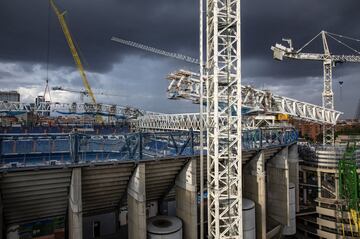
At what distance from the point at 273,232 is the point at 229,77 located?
70.6 ft

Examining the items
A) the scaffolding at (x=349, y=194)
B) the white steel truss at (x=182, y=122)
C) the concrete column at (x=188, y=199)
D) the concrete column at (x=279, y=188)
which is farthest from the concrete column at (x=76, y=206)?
the scaffolding at (x=349, y=194)

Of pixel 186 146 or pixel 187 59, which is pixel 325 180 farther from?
pixel 187 59

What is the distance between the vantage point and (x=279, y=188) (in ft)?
110

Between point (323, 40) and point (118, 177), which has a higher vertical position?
point (323, 40)

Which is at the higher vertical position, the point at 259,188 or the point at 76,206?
the point at 76,206

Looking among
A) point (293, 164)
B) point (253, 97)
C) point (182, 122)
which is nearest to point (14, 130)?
point (182, 122)

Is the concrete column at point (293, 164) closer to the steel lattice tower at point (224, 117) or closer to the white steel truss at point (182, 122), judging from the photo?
the white steel truss at point (182, 122)

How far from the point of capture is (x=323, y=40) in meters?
68.1

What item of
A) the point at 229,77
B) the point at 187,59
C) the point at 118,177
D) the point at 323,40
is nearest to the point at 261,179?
the point at 229,77

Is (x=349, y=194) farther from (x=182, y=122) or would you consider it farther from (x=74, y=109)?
(x=74, y=109)

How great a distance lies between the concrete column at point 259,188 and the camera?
28375 mm

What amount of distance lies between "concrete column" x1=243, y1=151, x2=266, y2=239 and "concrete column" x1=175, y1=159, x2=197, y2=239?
1003 cm

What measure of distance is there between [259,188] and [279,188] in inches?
244

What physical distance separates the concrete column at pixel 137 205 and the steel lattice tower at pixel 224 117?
5.41 meters
